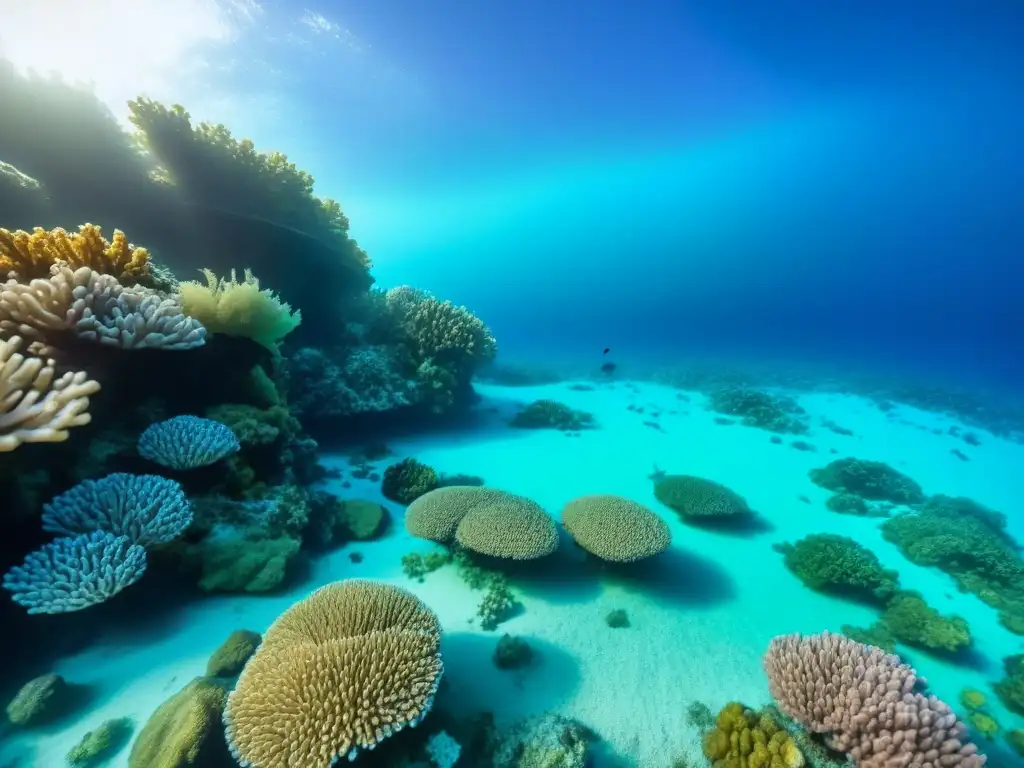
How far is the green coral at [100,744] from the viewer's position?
301cm

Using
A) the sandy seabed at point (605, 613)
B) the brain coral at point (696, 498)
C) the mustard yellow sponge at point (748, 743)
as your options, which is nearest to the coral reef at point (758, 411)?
the sandy seabed at point (605, 613)

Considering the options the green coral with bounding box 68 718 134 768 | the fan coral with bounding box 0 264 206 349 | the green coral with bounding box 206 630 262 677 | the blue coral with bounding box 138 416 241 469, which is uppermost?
the fan coral with bounding box 0 264 206 349

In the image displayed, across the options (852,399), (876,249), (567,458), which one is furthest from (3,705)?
(876,249)

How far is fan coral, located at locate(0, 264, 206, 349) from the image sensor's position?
3.87 metres

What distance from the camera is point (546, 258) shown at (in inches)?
7008

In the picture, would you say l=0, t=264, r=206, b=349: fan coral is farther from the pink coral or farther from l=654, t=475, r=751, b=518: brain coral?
l=654, t=475, r=751, b=518: brain coral

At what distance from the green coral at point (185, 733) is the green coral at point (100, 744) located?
0.16m

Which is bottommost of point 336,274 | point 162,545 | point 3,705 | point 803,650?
point 3,705

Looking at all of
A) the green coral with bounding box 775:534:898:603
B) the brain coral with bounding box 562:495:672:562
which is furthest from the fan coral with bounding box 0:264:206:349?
the green coral with bounding box 775:534:898:603

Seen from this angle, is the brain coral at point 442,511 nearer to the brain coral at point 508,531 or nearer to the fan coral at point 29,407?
the brain coral at point 508,531

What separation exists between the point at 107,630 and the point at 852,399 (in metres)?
30.2

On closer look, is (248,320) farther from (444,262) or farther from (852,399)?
(444,262)

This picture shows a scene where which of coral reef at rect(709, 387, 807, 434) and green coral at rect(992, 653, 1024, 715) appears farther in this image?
coral reef at rect(709, 387, 807, 434)

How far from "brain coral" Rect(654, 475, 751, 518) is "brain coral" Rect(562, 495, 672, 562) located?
2.16 m
